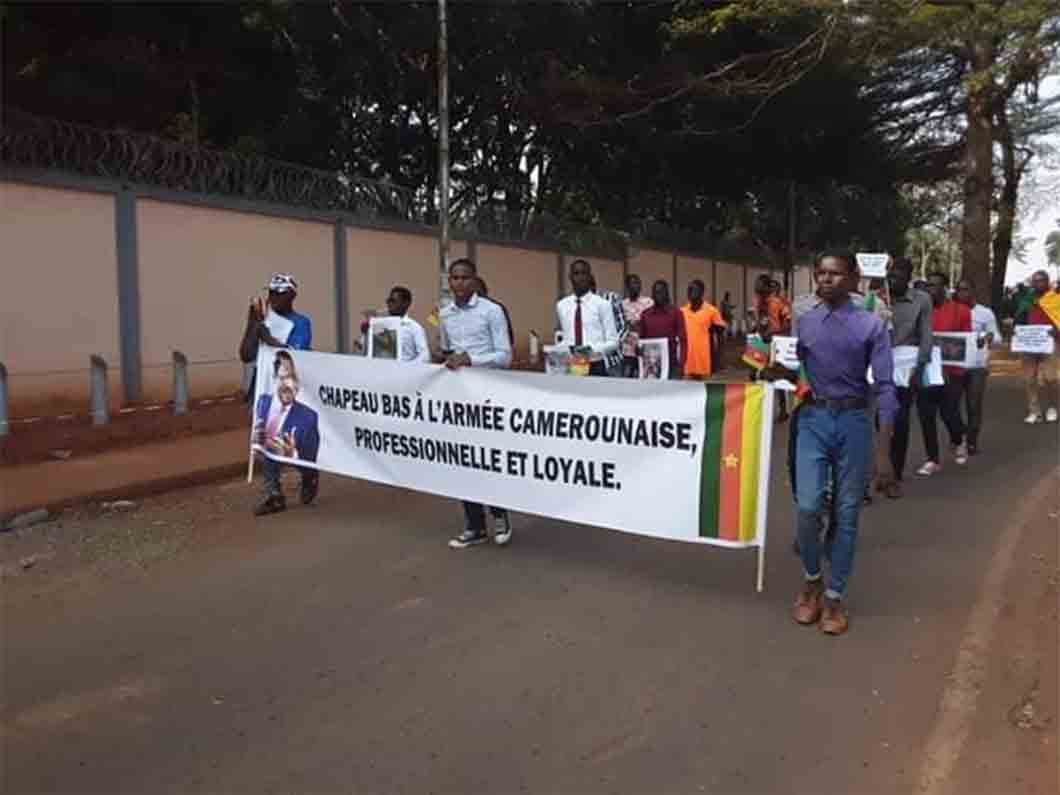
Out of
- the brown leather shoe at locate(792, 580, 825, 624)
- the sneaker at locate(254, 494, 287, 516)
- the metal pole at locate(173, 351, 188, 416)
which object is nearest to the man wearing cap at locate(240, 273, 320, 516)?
the sneaker at locate(254, 494, 287, 516)

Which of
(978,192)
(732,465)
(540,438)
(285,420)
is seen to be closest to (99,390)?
(285,420)

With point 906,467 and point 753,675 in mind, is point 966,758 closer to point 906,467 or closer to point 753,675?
point 753,675

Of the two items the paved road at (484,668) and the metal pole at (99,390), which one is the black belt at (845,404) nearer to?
the paved road at (484,668)

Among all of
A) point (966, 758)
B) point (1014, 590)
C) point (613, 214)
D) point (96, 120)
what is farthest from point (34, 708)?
point (613, 214)

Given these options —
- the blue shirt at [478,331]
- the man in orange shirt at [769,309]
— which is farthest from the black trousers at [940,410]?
the blue shirt at [478,331]

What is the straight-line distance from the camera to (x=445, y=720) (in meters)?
3.87

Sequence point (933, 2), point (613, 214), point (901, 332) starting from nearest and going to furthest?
1. point (901, 332)
2. point (933, 2)
3. point (613, 214)

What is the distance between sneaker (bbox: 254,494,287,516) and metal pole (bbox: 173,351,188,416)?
16.0ft

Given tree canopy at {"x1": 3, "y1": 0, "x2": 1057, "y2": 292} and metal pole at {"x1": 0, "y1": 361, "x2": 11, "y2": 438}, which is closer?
metal pole at {"x1": 0, "y1": 361, "x2": 11, "y2": 438}

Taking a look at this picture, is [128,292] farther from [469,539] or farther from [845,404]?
[845,404]

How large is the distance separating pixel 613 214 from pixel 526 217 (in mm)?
9463

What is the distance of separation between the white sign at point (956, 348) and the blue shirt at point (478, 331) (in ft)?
15.0

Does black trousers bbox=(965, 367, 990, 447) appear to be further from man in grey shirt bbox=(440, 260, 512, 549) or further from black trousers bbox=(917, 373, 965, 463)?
man in grey shirt bbox=(440, 260, 512, 549)

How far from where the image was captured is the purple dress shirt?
4816 millimetres
